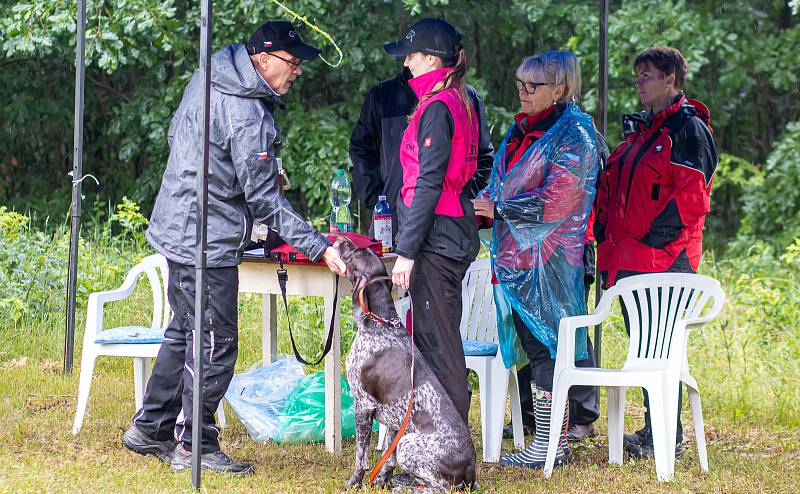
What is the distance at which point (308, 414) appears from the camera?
4.91 m

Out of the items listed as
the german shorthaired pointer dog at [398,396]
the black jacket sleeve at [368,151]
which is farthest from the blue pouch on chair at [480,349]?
the black jacket sleeve at [368,151]

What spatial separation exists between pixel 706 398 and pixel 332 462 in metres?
2.54

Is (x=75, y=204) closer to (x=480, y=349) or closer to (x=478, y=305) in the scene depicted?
(x=478, y=305)

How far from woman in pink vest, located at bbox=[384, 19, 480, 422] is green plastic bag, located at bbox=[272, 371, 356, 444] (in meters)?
0.96

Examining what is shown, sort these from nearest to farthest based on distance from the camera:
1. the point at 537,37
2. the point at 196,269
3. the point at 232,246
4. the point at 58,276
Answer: the point at 196,269, the point at 232,246, the point at 58,276, the point at 537,37

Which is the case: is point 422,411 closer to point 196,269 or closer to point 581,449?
point 196,269

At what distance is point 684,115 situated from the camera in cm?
468

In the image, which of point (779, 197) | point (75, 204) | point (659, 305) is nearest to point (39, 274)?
point (75, 204)

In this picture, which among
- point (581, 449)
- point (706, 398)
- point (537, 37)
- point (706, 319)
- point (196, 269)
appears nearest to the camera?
point (196, 269)

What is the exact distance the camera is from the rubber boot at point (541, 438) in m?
4.50

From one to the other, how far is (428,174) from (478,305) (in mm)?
1342

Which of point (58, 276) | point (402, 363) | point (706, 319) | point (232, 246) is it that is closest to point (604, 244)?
point (706, 319)

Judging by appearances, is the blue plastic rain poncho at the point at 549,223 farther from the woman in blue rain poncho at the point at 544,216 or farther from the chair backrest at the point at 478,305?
the chair backrest at the point at 478,305

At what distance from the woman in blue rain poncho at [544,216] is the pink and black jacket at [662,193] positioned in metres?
0.33
